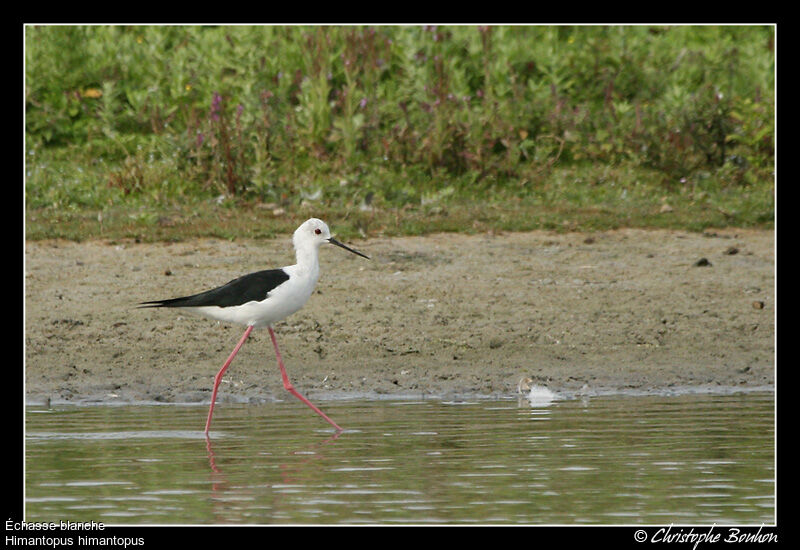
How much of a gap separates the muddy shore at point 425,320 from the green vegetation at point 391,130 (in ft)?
1.94

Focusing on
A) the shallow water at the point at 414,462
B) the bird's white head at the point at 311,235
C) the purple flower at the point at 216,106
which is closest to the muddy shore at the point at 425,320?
the shallow water at the point at 414,462

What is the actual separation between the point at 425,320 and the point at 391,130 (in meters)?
3.87

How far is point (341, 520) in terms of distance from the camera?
530 cm

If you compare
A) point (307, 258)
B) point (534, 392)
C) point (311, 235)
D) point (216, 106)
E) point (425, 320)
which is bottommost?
point (534, 392)

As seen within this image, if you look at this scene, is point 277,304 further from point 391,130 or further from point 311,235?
point 391,130

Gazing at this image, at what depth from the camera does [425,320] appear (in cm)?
943

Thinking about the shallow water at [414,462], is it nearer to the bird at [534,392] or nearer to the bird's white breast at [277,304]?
the bird at [534,392]

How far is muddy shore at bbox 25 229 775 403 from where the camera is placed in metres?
8.68

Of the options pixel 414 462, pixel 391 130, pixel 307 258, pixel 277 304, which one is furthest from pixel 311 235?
pixel 391 130

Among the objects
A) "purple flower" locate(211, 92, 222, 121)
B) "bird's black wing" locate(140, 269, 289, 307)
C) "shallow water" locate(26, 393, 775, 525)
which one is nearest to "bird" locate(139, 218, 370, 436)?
"bird's black wing" locate(140, 269, 289, 307)

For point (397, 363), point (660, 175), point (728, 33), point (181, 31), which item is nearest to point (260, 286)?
point (397, 363)

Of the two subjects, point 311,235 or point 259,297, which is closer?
point 259,297

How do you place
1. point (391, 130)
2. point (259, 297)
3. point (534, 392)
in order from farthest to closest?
point (391, 130) < point (534, 392) < point (259, 297)
